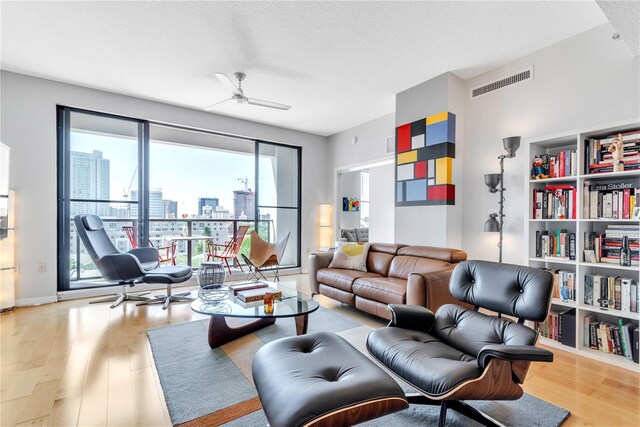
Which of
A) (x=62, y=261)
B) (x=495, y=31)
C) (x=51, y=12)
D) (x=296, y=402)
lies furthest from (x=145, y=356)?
(x=495, y=31)

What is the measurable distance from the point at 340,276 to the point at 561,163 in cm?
248

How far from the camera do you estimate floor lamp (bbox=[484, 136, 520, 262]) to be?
121 inches

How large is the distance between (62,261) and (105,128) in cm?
196

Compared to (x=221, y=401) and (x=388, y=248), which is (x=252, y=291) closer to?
(x=221, y=401)

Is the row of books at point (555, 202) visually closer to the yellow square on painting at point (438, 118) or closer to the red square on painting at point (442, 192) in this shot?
the red square on painting at point (442, 192)

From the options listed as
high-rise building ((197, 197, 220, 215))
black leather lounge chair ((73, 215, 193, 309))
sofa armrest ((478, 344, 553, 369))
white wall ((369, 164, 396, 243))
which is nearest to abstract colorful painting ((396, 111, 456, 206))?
white wall ((369, 164, 396, 243))

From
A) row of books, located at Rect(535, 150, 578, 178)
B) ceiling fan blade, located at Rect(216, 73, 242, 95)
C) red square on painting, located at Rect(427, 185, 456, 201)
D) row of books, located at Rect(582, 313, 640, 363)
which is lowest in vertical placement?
row of books, located at Rect(582, 313, 640, 363)

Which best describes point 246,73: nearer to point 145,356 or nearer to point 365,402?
point 145,356

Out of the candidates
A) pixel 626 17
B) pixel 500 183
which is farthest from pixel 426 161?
pixel 626 17

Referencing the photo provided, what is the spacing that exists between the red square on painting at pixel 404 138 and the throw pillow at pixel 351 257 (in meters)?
1.44

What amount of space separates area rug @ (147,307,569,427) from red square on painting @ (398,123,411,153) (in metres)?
2.67

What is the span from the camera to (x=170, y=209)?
17.6ft

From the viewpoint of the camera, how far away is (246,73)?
12.0 feet

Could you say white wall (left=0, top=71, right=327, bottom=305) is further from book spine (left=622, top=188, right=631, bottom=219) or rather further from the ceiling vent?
book spine (left=622, top=188, right=631, bottom=219)
